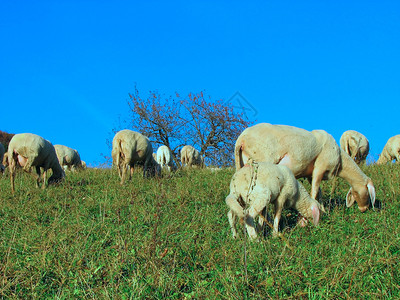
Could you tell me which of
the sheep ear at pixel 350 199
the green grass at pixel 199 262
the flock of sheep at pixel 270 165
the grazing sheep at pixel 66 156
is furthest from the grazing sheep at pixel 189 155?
the green grass at pixel 199 262

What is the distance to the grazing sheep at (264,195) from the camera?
5.88 metres

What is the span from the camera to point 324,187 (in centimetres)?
1064

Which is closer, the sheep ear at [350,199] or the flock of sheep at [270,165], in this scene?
the flock of sheep at [270,165]

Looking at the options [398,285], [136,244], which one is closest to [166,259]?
[136,244]

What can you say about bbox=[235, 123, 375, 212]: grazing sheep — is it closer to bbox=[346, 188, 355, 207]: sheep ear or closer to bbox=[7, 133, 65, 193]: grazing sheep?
bbox=[346, 188, 355, 207]: sheep ear

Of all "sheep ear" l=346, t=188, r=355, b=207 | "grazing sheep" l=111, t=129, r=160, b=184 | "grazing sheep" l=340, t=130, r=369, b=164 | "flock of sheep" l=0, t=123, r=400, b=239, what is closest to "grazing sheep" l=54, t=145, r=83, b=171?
"flock of sheep" l=0, t=123, r=400, b=239

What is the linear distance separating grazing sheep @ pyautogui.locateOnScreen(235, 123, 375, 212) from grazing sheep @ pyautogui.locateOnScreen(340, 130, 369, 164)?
9884mm

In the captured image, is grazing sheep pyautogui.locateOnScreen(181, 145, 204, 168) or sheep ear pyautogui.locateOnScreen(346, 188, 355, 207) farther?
grazing sheep pyautogui.locateOnScreen(181, 145, 204, 168)

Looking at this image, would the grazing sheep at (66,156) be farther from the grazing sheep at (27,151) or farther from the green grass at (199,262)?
the green grass at (199,262)

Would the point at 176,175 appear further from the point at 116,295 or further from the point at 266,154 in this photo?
the point at 116,295

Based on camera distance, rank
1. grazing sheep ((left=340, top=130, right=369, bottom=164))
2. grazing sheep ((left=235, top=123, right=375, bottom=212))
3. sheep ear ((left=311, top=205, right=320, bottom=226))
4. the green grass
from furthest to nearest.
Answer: grazing sheep ((left=340, top=130, right=369, bottom=164))
grazing sheep ((left=235, top=123, right=375, bottom=212))
sheep ear ((left=311, top=205, right=320, bottom=226))
the green grass

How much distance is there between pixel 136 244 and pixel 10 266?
1436mm

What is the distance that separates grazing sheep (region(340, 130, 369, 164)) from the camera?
18703 millimetres

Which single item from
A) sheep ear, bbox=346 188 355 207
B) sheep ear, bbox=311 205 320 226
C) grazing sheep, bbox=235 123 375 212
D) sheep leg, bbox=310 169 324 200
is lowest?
sheep ear, bbox=311 205 320 226
